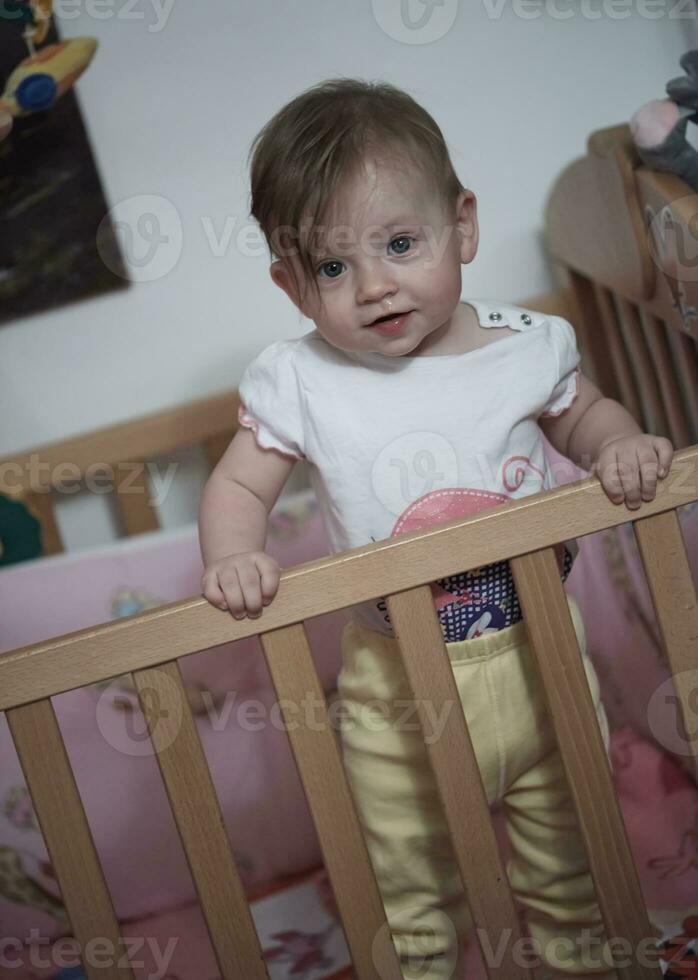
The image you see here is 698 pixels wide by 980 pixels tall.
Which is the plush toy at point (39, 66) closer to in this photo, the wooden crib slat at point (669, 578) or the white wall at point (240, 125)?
the white wall at point (240, 125)

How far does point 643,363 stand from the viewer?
A: 136 cm

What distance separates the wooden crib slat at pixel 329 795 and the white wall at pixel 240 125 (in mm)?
842

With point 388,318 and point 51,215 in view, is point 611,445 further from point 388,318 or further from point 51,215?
point 51,215

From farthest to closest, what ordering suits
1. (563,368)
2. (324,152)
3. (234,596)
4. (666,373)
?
(666,373) → (563,368) → (324,152) → (234,596)

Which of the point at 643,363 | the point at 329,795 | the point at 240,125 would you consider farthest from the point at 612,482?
the point at 240,125

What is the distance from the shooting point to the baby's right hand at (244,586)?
0.72 m

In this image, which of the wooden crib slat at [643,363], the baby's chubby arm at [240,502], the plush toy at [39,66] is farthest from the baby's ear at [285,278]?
the plush toy at [39,66]

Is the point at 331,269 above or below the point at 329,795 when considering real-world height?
above

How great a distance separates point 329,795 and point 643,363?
0.81m

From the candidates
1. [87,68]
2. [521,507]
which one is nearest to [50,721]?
[521,507]

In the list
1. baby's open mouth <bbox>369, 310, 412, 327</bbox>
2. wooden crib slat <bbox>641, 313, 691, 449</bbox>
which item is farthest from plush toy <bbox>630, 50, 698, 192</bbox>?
baby's open mouth <bbox>369, 310, 412, 327</bbox>

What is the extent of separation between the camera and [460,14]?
1.45 m

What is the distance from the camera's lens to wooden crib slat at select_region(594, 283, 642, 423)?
1423mm

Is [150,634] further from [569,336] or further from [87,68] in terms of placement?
[87,68]
